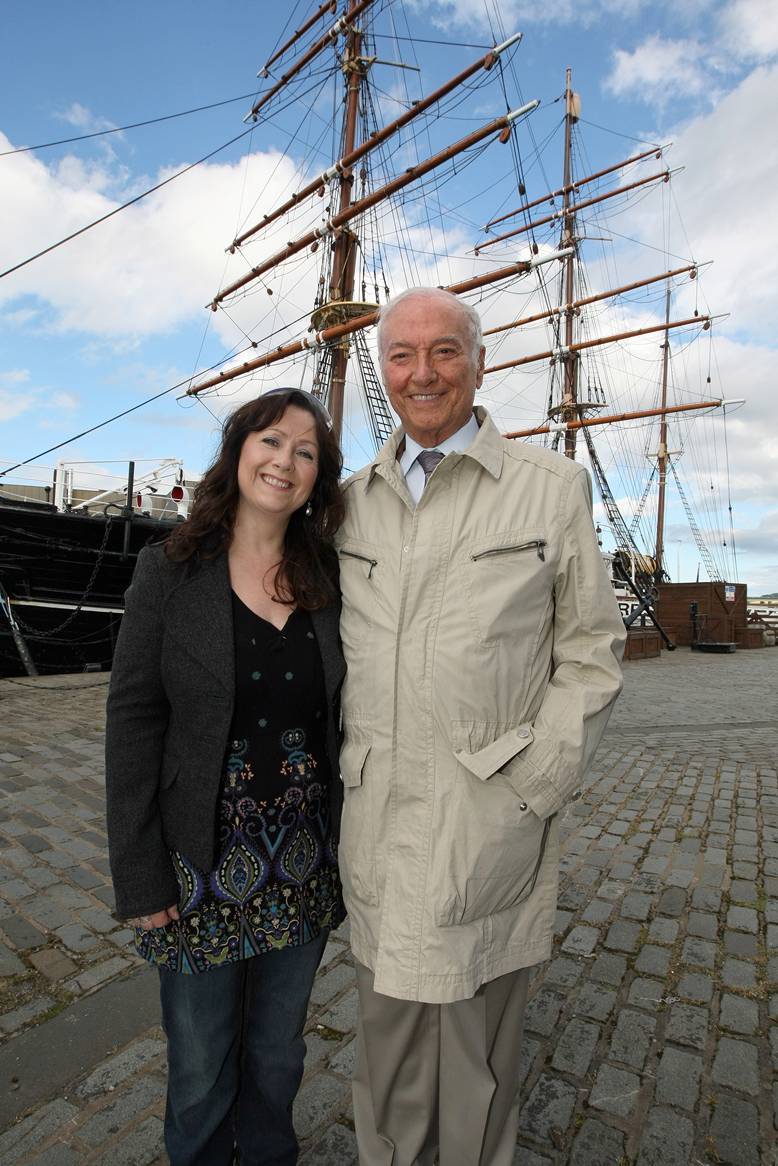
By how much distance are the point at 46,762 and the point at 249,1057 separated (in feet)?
15.9

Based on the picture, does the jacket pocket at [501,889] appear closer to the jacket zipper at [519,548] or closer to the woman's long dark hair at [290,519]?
the jacket zipper at [519,548]

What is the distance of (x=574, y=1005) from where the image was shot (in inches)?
105

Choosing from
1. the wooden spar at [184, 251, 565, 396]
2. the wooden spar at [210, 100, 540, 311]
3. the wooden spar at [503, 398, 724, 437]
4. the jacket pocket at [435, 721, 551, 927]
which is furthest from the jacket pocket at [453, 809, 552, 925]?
the wooden spar at [503, 398, 724, 437]

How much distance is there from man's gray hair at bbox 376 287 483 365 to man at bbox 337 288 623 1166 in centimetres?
8

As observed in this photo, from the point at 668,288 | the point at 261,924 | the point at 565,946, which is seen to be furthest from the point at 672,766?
the point at 668,288

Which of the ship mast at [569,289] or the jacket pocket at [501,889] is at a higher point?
the ship mast at [569,289]

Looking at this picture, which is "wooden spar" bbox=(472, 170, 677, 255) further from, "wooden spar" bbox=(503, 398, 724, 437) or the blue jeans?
the blue jeans

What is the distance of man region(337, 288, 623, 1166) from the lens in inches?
61.6

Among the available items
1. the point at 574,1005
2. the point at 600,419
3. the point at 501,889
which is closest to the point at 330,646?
the point at 501,889

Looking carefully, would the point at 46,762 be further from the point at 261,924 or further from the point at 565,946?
the point at 261,924

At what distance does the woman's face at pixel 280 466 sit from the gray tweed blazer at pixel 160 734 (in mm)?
293

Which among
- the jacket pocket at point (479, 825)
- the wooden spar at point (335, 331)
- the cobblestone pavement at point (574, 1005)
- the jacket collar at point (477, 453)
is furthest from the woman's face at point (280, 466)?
the wooden spar at point (335, 331)

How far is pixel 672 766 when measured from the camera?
21.6 ft

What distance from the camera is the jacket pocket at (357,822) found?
5.42 feet
